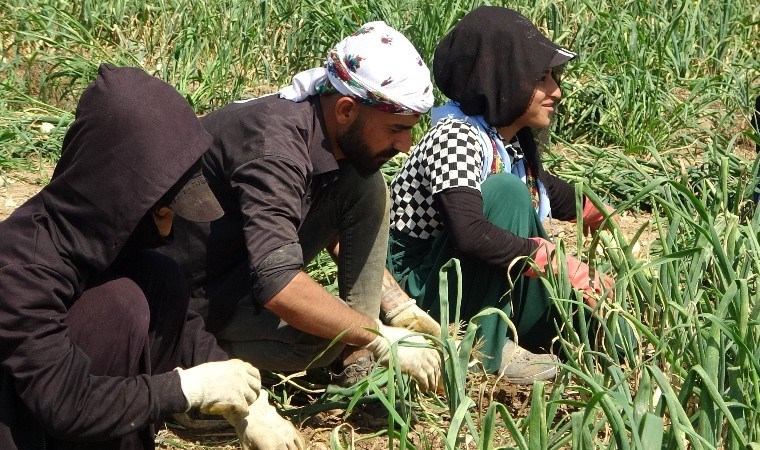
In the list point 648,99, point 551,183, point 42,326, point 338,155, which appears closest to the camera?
point 42,326

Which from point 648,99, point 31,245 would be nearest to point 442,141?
point 31,245

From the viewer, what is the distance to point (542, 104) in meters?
3.16

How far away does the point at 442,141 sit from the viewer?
2.98 m

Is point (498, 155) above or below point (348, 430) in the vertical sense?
above

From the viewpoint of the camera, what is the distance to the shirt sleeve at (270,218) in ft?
7.83

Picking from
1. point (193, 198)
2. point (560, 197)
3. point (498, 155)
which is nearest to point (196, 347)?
point (193, 198)

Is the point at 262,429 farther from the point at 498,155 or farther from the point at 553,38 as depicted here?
the point at 553,38

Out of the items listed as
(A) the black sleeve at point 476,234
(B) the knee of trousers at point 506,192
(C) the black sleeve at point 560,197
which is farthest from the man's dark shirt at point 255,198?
(C) the black sleeve at point 560,197

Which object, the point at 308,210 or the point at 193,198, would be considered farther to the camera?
the point at 308,210

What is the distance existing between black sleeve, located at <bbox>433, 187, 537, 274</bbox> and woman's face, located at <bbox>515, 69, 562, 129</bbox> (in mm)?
371

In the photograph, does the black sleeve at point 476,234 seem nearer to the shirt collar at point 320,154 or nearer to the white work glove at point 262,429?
the shirt collar at point 320,154

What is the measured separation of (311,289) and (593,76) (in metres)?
2.64

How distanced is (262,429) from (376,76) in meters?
0.82

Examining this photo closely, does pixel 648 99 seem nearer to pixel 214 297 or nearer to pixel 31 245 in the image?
pixel 214 297
